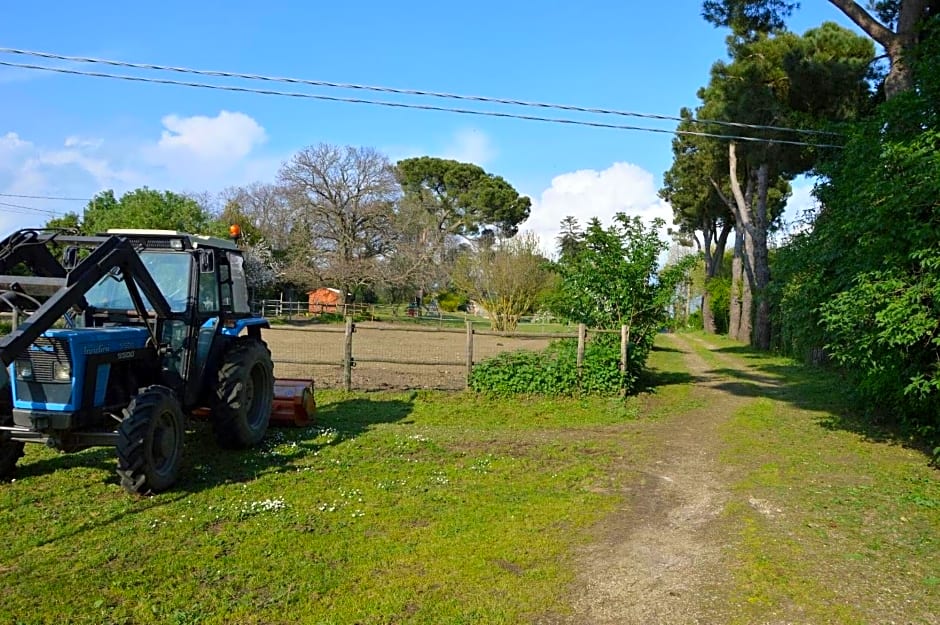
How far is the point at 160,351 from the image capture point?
734 cm

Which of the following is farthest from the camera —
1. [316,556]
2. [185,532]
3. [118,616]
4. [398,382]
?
[398,382]

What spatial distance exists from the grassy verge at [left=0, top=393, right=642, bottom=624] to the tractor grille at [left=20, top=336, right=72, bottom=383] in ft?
3.77

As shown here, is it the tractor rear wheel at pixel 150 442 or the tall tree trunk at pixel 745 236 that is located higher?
the tall tree trunk at pixel 745 236

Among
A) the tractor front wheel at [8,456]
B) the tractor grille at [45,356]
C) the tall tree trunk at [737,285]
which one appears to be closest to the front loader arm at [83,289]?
the tractor grille at [45,356]

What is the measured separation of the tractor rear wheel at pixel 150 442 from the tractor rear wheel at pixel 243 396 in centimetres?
115

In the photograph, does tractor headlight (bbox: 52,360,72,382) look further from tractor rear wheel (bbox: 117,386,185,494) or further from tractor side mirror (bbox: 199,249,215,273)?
tractor side mirror (bbox: 199,249,215,273)

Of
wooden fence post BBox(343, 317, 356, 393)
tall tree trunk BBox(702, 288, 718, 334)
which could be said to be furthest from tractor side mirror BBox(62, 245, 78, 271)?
tall tree trunk BBox(702, 288, 718, 334)

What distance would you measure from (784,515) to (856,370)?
602cm

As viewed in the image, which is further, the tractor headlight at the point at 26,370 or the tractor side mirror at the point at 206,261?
the tractor side mirror at the point at 206,261

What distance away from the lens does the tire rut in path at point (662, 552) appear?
4.42m

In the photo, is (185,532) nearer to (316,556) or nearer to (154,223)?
(316,556)

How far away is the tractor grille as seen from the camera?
6.15 m

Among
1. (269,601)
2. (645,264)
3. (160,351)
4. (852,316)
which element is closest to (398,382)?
(645,264)

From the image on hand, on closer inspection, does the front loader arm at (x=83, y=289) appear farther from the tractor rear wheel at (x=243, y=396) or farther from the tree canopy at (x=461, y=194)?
the tree canopy at (x=461, y=194)
